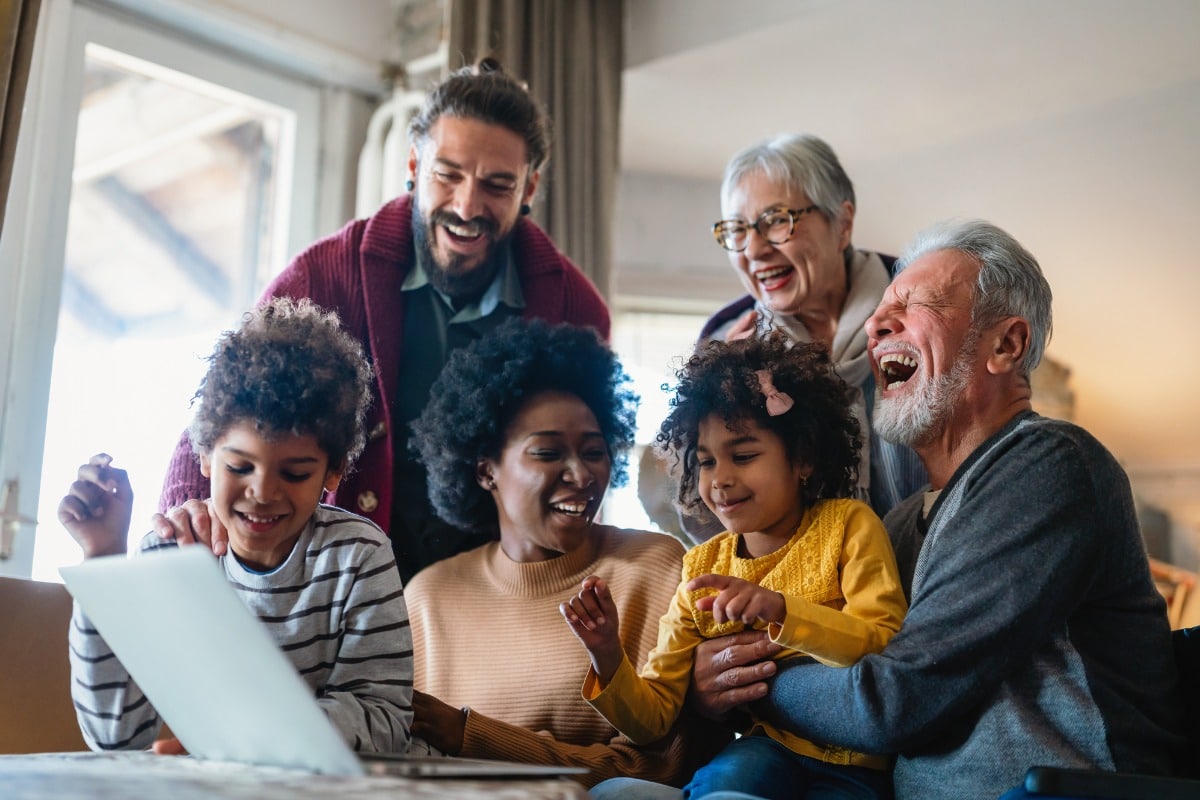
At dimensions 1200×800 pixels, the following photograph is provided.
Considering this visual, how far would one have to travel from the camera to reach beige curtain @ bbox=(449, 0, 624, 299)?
4.02 metres

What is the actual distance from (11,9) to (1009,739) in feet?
7.92

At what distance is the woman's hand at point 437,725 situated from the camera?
171 cm

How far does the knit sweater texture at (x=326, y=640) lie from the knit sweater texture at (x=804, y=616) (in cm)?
29

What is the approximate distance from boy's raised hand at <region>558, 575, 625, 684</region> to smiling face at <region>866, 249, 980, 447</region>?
51 centimetres

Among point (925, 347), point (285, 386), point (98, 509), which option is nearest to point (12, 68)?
point (285, 386)

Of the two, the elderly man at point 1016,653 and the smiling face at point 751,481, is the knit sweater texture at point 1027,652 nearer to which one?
the elderly man at point 1016,653

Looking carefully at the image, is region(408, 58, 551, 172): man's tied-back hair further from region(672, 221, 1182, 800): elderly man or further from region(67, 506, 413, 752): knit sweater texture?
region(672, 221, 1182, 800): elderly man

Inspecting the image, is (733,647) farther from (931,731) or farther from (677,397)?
(677,397)

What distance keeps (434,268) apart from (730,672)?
108 cm

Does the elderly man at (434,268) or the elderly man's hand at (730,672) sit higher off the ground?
the elderly man at (434,268)

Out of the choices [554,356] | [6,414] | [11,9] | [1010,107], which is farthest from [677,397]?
[1010,107]

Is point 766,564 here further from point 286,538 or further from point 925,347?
point 286,538

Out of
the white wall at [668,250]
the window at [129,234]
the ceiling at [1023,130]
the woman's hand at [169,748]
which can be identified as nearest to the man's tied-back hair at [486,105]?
the window at [129,234]

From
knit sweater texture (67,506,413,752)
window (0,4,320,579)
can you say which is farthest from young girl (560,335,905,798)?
window (0,4,320,579)
